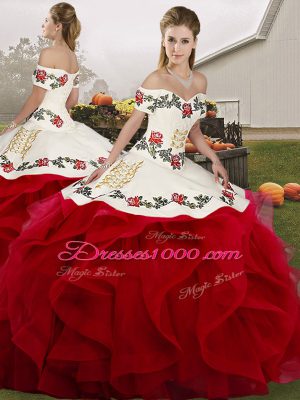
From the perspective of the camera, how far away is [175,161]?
5.13 m

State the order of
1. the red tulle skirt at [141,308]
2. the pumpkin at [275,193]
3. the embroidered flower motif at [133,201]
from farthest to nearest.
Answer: the pumpkin at [275,193]
the embroidered flower motif at [133,201]
the red tulle skirt at [141,308]

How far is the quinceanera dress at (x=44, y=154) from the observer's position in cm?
649

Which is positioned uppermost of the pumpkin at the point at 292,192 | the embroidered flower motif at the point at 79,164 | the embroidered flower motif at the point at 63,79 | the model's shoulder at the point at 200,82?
the model's shoulder at the point at 200,82

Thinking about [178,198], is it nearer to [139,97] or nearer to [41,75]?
[139,97]

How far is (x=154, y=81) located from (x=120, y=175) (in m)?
0.70

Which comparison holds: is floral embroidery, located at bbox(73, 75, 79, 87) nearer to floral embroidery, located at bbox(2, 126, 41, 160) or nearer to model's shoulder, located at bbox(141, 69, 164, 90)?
floral embroidery, located at bbox(2, 126, 41, 160)

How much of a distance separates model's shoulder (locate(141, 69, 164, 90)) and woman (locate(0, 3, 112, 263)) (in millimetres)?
1886

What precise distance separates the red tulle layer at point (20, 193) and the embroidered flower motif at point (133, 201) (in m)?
1.75

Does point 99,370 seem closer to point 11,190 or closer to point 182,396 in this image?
point 182,396

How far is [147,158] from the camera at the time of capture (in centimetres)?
513

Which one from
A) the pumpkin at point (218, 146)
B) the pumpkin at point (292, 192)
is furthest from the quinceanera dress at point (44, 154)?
the pumpkin at point (292, 192)

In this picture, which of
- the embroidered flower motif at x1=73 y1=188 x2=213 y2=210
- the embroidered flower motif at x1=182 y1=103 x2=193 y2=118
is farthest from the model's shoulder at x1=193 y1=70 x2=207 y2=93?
the embroidered flower motif at x1=73 y1=188 x2=213 y2=210

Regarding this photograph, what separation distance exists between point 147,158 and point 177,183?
0.33m

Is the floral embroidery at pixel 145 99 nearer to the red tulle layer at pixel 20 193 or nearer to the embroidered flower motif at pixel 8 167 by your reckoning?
the red tulle layer at pixel 20 193
